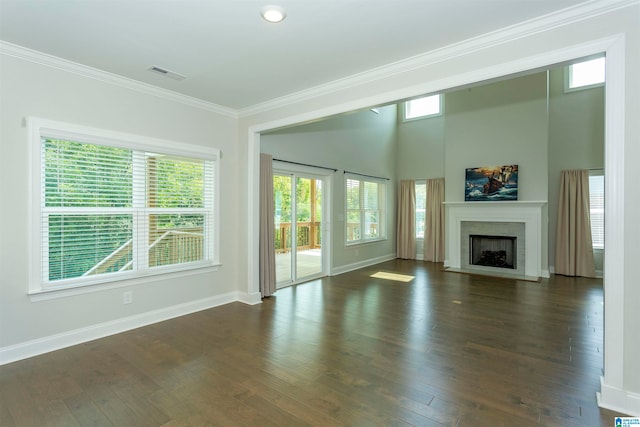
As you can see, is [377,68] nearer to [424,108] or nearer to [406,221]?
[406,221]

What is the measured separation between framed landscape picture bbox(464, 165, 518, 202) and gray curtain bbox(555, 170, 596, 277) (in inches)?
41.6

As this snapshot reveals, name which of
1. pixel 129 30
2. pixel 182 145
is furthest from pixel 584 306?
pixel 129 30

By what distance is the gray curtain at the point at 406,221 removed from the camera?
8.73 m

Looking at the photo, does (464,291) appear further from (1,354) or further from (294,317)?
(1,354)

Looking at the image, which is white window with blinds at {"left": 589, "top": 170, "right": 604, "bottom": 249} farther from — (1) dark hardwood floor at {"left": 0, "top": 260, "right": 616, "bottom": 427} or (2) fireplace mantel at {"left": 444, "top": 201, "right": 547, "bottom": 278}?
(1) dark hardwood floor at {"left": 0, "top": 260, "right": 616, "bottom": 427}

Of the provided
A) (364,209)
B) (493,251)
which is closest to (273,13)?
(364,209)

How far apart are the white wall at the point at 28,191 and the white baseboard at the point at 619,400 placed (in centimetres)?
420

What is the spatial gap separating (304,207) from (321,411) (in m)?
4.20

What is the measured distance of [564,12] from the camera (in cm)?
235

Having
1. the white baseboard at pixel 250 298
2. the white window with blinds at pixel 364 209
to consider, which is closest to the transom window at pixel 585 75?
the white window with blinds at pixel 364 209

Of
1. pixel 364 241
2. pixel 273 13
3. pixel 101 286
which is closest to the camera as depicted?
pixel 273 13

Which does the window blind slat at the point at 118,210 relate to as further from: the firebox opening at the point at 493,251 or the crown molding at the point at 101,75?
the firebox opening at the point at 493,251

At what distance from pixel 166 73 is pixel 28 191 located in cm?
172

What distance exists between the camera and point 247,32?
105 inches
